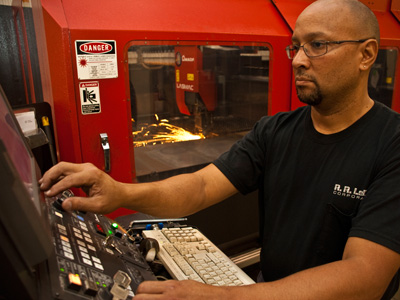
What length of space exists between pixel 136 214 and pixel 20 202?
122cm

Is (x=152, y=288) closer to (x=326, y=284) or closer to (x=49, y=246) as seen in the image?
(x=49, y=246)

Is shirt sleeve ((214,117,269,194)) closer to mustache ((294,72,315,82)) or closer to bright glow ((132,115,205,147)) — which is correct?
mustache ((294,72,315,82))

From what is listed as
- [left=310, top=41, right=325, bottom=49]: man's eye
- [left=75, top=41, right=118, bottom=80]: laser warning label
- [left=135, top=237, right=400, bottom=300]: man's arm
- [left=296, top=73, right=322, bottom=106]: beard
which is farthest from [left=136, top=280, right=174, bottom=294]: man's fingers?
[left=75, top=41, right=118, bottom=80]: laser warning label

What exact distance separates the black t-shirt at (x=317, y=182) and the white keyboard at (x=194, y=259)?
0.24 metres

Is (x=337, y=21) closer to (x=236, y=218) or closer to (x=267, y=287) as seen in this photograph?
(x=267, y=287)

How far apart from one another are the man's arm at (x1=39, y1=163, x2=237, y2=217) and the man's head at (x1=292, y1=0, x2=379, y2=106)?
49 centimetres

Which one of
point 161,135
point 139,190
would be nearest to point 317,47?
point 139,190

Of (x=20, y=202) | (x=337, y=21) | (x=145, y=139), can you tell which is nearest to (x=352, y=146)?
(x=337, y=21)

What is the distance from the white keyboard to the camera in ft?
3.51

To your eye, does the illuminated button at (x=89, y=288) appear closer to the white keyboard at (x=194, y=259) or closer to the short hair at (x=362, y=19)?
the white keyboard at (x=194, y=259)

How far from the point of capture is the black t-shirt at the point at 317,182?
3.18ft

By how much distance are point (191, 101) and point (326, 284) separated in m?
1.87

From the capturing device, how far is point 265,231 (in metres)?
1.36

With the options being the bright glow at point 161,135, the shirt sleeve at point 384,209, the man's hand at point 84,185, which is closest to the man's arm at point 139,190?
the man's hand at point 84,185
